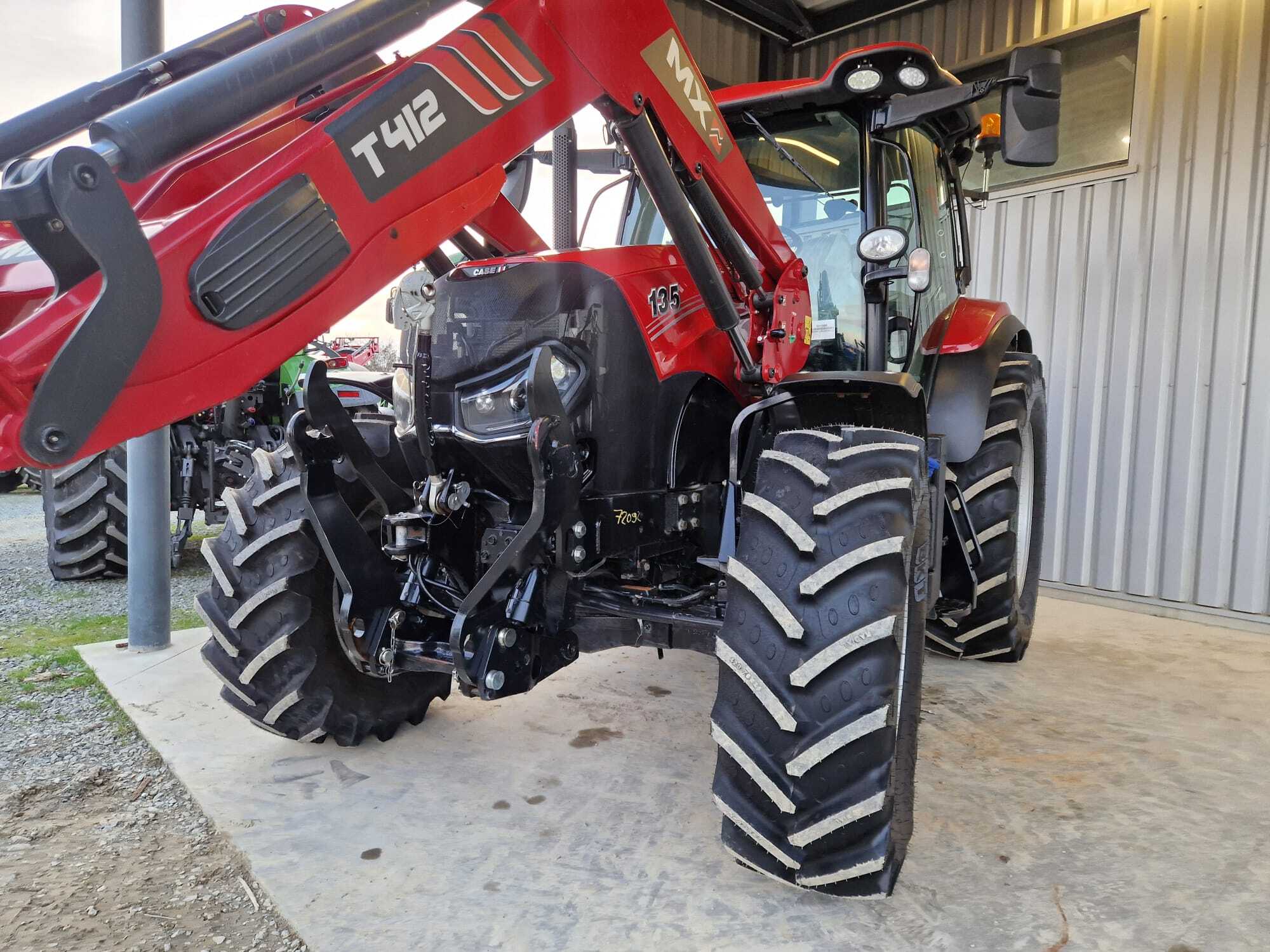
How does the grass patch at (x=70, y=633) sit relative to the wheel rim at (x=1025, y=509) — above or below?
below

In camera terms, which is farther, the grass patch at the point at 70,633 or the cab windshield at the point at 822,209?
the grass patch at the point at 70,633

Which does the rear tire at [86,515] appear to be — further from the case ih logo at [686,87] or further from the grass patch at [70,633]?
the case ih logo at [686,87]

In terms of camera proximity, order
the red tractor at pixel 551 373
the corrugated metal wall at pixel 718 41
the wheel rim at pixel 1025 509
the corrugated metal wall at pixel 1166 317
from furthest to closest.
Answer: the corrugated metal wall at pixel 718 41
the corrugated metal wall at pixel 1166 317
the wheel rim at pixel 1025 509
the red tractor at pixel 551 373

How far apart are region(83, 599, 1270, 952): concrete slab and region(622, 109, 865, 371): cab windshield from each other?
1442 mm

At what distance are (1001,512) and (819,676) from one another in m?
2.00

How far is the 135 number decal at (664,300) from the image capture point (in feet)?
7.68

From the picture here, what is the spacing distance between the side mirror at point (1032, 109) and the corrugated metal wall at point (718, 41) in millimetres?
4975

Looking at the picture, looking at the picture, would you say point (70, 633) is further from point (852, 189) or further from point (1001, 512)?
point (1001, 512)

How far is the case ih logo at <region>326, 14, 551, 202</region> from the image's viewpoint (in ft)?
5.02

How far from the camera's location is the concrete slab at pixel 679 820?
188 cm

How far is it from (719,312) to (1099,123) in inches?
175

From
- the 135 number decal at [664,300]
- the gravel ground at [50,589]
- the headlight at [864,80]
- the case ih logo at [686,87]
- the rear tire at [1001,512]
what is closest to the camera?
the case ih logo at [686,87]

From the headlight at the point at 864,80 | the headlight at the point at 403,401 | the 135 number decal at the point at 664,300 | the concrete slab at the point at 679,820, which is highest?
the headlight at the point at 864,80

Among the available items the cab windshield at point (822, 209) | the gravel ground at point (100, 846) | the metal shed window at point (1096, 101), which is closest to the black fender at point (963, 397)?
the cab windshield at point (822, 209)
